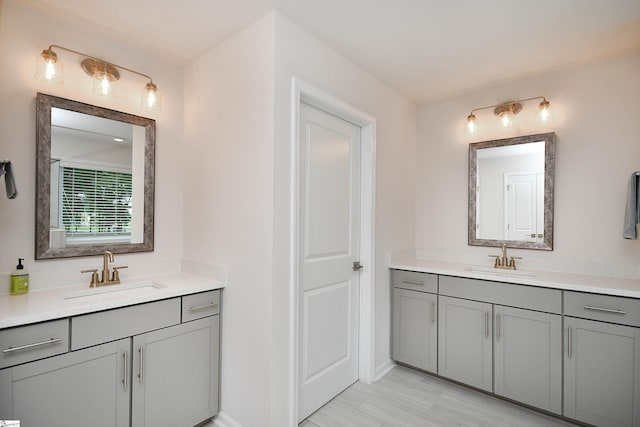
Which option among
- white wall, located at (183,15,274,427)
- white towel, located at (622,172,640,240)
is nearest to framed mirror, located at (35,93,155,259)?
white wall, located at (183,15,274,427)

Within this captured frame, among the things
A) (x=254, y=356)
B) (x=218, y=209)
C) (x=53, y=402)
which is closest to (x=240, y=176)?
(x=218, y=209)

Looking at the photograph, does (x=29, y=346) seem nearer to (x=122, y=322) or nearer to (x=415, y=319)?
(x=122, y=322)

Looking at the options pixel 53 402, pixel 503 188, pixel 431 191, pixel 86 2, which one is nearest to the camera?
pixel 53 402

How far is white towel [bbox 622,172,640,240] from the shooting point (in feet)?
6.89

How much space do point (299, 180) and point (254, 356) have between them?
1.09 metres

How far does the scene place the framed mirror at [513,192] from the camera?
2561 mm

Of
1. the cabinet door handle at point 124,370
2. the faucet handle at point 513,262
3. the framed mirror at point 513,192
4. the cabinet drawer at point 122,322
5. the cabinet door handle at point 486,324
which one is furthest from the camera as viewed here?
the faucet handle at point 513,262

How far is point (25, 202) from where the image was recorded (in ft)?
5.82

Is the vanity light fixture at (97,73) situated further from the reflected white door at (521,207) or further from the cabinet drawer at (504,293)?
the reflected white door at (521,207)

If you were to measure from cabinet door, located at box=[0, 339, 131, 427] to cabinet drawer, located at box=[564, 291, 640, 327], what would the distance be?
2650 mm

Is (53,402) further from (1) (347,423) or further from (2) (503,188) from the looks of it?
(2) (503,188)

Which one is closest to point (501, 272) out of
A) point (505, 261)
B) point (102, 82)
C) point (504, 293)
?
point (505, 261)

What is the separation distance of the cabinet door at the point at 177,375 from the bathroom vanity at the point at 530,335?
1.61 metres

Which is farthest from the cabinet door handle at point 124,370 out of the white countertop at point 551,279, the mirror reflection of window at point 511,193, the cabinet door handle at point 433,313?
the mirror reflection of window at point 511,193
